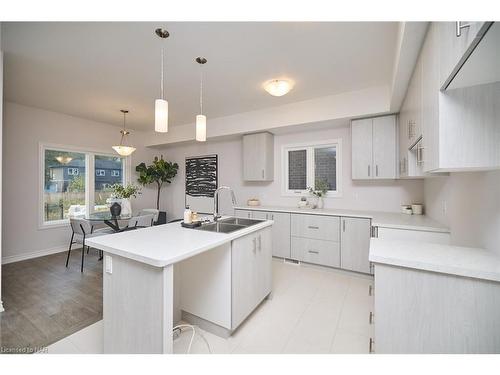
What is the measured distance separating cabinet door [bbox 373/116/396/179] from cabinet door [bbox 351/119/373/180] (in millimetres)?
62

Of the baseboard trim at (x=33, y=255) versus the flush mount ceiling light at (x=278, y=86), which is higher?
the flush mount ceiling light at (x=278, y=86)

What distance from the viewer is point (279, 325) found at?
194cm

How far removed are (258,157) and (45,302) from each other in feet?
11.2

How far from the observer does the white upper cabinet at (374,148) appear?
293 centimetres

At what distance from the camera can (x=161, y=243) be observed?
4.75 ft

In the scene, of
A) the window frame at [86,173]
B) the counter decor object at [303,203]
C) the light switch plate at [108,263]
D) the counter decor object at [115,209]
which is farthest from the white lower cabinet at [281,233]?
the window frame at [86,173]

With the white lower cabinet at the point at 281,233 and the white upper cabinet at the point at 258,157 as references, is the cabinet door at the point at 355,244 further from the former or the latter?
the white upper cabinet at the point at 258,157

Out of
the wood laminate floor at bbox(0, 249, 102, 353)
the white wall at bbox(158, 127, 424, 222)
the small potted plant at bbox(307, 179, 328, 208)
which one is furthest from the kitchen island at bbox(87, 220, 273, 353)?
the white wall at bbox(158, 127, 424, 222)

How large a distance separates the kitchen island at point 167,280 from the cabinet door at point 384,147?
1.95m

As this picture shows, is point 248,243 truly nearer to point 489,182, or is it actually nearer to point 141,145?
point 489,182

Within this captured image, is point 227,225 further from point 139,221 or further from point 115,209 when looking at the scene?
point 115,209

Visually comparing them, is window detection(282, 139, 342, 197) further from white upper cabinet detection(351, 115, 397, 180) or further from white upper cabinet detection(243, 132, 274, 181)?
white upper cabinet detection(351, 115, 397, 180)

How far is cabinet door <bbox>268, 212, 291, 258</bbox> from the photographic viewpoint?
11.5 feet
